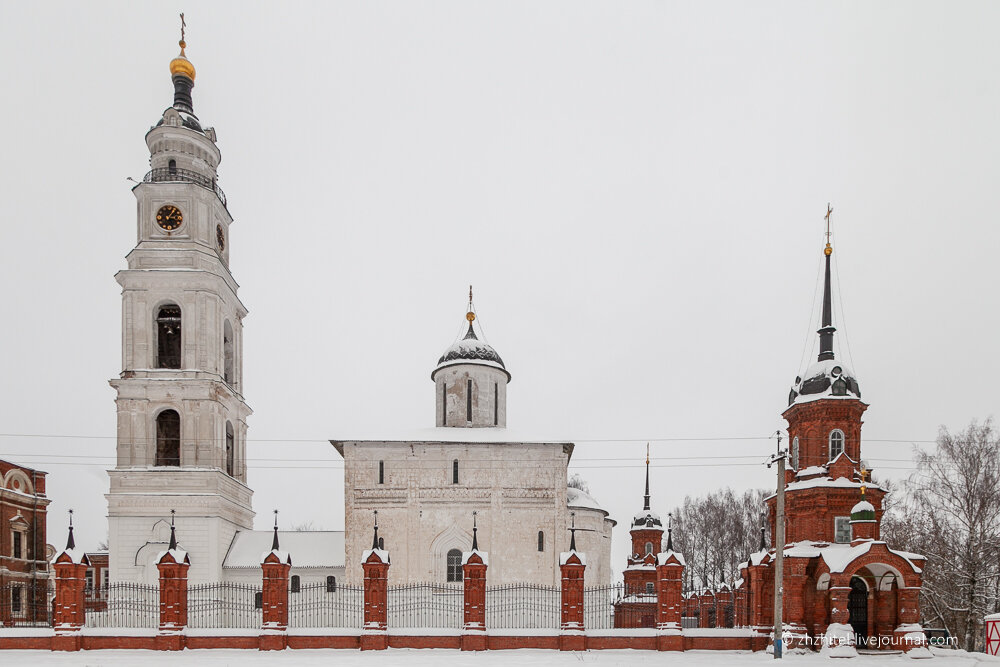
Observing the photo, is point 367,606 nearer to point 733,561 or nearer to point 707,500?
point 733,561

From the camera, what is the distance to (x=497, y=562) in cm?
2795

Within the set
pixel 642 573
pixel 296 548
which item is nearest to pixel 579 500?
pixel 642 573

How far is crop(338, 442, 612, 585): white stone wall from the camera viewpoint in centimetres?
2794

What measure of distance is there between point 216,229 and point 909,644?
2833cm

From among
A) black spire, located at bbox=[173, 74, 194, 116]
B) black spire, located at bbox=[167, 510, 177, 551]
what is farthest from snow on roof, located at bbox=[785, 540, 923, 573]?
black spire, located at bbox=[173, 74, 194, 116]

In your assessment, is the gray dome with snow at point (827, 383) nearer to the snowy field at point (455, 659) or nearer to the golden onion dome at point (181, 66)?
the snowy field at point (455, 659)

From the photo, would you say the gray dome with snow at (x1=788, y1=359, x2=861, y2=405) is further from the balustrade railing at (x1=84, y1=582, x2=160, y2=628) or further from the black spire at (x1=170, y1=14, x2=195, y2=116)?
the black spire at (x1=170, y1=14, x2=195, y2=116)

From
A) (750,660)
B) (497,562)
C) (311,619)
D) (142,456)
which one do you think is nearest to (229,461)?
(142,456)

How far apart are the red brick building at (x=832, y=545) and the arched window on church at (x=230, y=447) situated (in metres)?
20.6

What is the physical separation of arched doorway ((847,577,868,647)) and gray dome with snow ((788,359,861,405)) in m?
5.50

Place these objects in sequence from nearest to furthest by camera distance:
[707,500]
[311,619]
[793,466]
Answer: [793,466] → [311,619] → [707,500]

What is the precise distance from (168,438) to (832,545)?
2440cm

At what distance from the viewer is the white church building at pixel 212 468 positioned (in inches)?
1101

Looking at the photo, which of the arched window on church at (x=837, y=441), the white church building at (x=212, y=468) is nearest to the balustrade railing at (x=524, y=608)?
the white church building at (x=212, y=468)
